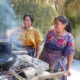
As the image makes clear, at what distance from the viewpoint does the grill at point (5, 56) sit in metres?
2.73

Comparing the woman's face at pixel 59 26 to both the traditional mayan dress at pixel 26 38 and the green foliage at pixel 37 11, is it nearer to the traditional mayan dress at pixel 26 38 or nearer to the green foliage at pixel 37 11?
the traditional mayan dress at pixel 26 38

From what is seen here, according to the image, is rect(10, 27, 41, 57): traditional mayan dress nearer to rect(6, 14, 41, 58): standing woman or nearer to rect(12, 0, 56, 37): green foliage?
rect(6, 14, 41, 58): standing woman

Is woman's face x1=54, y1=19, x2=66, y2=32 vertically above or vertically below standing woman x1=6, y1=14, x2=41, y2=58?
above

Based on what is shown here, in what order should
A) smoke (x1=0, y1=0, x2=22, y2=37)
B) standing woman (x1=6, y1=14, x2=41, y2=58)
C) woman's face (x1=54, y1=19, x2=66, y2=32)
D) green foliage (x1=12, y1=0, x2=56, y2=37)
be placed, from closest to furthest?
woman's face (x1=54, y1=19, x2=66, y2=32), standing woman (x1=6, y1=14, x2=41, y2=58), smoke (x1=0, y1=0, x2=22, y2=37), green foliage (x1=12, y1=0, x2=56, y2=37)

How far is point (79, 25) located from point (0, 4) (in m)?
3.00

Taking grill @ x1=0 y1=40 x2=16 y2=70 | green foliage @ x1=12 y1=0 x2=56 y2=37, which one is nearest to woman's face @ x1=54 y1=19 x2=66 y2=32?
grill @ x1=0 y1=40 x2=16 y2=70

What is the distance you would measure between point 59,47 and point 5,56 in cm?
101

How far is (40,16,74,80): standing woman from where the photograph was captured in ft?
11.1

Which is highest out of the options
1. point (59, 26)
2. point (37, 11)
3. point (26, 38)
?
point (37, 11)

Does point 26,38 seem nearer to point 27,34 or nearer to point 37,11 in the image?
point 27,34

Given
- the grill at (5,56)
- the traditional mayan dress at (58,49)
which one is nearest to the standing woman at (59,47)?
the traditional mayan dress at (58,49)

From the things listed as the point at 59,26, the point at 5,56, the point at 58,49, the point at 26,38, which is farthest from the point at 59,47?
the point at 5,56

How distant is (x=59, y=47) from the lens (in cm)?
339

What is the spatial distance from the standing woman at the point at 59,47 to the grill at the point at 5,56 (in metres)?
0.81
